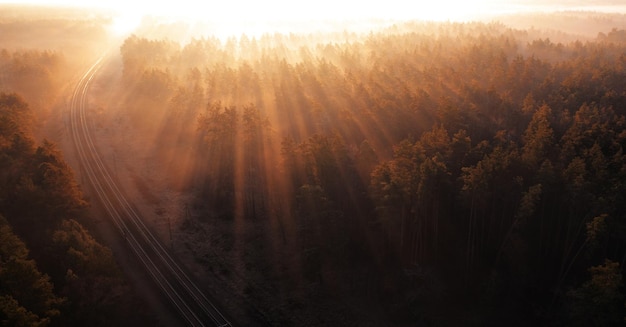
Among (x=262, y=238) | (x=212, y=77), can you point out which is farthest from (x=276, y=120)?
(x=262, y=238)

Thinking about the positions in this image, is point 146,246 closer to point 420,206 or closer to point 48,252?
point 48,252

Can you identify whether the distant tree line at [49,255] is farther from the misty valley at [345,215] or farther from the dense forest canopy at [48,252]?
the misty valley at [345,215]

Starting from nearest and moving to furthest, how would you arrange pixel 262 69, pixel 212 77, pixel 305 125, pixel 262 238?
1. pixel 262 238
2. pixel 305 125
3. pixel 212 77
4. pixel 262 69

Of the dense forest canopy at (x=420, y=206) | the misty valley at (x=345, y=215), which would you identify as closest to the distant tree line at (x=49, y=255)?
the misty valley at (x=345, y=215)

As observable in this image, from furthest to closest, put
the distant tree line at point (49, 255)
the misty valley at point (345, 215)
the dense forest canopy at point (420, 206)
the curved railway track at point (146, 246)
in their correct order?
the curved railway track at point (146, 246) → the dense forest canopy at point (420, 206) → the misty valley at point (345, 215) → the distant tree line at point (49, 255)

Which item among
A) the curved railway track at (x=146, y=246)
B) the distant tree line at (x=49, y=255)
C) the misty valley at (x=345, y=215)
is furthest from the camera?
the curved railway track at (x=146, y=246)

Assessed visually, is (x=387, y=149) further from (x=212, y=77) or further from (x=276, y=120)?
(x=212, y=77)

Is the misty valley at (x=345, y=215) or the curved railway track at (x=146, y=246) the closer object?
the misty valley at (x=345, y=215)

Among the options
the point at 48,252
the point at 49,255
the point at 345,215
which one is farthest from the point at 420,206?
the point at 48,252
